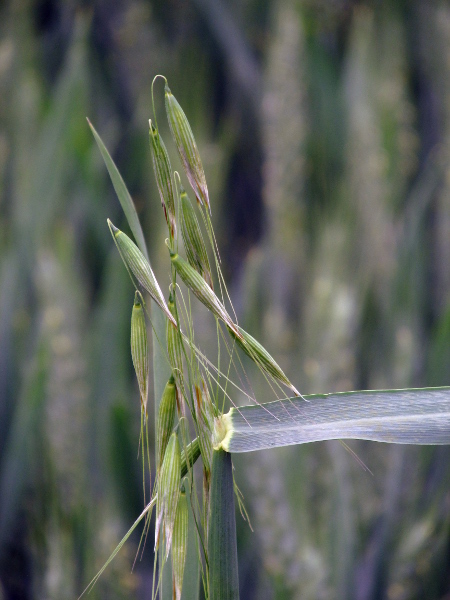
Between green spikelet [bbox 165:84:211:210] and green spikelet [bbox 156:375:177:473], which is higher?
green spikelet [bbox 165:84:211:210]

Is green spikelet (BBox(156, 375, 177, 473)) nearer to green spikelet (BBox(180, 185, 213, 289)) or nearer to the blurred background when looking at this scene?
green spikelet (BBox(180, 185, 213, 289))

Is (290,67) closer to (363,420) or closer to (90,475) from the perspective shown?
(90,475)

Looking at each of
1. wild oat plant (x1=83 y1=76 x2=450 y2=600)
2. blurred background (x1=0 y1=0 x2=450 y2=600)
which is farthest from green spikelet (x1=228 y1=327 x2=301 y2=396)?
blurred background (x1=0 y1=0 x2=450 y2=600)

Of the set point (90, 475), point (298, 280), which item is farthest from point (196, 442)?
point (298, 280)

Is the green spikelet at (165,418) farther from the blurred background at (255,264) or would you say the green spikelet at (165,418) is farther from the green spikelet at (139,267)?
the blurred background at (255,264)

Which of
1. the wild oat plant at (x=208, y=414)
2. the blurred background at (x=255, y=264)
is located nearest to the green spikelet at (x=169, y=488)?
the wild oat plant at (x=208, y=414)

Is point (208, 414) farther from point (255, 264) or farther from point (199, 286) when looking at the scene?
point (255, 264)

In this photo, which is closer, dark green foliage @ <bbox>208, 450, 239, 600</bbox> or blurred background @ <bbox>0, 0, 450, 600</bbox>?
dark green foliage @ <bbox>208, 450, 239, 600</bbox>

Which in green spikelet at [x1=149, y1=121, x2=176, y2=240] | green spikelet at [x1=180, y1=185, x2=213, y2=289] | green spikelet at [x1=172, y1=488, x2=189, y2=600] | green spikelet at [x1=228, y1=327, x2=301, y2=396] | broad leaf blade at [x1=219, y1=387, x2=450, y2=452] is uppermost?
green spikelet at [x1=149, y1=121, x2=176, y2=240]
